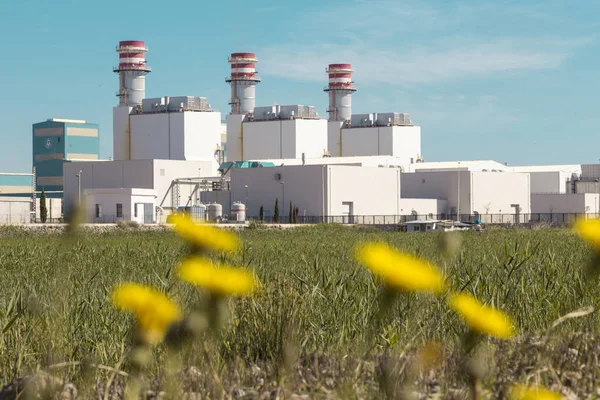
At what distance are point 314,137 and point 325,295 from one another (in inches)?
3243

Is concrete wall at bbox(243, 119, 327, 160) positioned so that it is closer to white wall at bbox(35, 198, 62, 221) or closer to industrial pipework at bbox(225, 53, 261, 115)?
industrial pipework at bbox(225, 53, 261, 115)

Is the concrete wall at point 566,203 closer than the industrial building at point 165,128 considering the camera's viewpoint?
Yes

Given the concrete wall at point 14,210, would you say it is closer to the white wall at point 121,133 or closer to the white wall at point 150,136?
the white wall at point 150,136

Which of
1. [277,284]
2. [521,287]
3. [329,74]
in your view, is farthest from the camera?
[329,74]

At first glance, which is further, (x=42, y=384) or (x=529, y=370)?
(x=529, y=370)

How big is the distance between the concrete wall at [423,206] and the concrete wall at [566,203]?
11.9 meters

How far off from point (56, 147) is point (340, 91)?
3613 centimetres

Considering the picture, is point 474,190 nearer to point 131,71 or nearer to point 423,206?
point 423,206

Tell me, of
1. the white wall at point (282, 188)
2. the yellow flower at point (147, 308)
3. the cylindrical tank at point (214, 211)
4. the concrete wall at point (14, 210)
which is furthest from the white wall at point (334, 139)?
the yellow flower at point (147, 308)

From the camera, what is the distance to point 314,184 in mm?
61469

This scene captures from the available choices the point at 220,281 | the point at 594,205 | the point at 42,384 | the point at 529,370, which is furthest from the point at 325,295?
the point at 594,205

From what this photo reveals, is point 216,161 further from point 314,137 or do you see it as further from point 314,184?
point 314,184

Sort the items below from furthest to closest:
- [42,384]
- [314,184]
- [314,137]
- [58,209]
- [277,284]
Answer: [314,137]
[58,209]
[314,184]
[277,284]
[42,384]

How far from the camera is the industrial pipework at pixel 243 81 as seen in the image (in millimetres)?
91250
